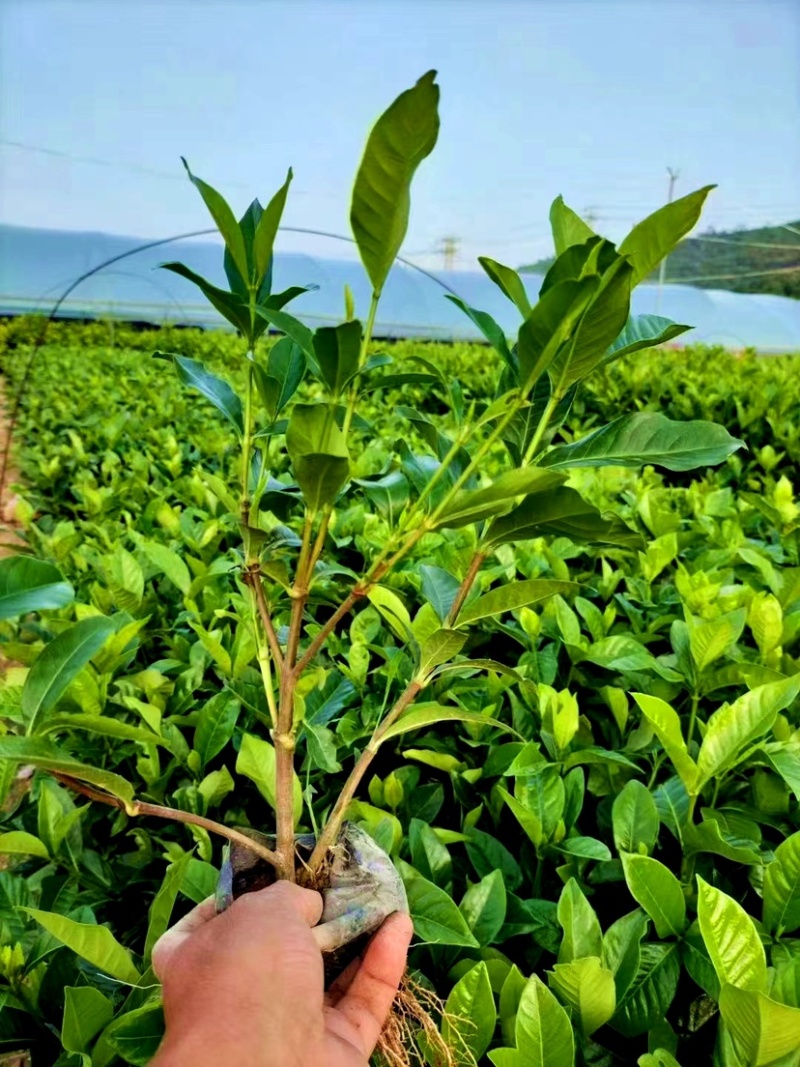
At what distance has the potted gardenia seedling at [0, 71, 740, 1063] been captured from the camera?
0.66 metres

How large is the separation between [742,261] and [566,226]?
24.5 m

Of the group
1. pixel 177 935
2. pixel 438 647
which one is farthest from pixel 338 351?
pixel 177 935

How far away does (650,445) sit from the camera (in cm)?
78

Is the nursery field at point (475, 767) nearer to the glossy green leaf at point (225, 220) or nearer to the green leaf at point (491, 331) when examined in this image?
the green leaf at point (491, 331)

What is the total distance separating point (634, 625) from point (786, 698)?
597mm

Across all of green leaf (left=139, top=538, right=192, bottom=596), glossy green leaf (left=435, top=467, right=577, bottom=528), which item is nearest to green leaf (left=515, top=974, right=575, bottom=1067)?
glossy green leaf (left=435, top=467, right=577, bottom=528)

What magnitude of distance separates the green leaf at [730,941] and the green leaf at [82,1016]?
0.64 metres

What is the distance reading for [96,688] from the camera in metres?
1.31

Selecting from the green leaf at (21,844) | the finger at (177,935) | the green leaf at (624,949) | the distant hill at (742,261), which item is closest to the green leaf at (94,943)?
the finger at (177,935)

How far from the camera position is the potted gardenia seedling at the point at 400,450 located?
0.66 metres

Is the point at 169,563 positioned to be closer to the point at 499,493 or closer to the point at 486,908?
the point at 486,908

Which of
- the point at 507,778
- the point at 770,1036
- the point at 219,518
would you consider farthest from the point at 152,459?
the point at 770,1036

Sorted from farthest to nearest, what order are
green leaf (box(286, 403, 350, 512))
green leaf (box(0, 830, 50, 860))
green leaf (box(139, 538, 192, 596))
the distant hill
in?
the distant hill → green leaf (box(139, 538, 192, 596)) → green leaf (box(0, 830, 50, 860)) → green leaf (box(286, 403, 350, 512))

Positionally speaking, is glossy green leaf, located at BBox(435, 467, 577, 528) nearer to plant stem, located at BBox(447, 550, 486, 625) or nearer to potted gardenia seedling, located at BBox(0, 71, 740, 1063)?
potted gardenia seedling, located at BBox(0, 71, 740, 1063)
